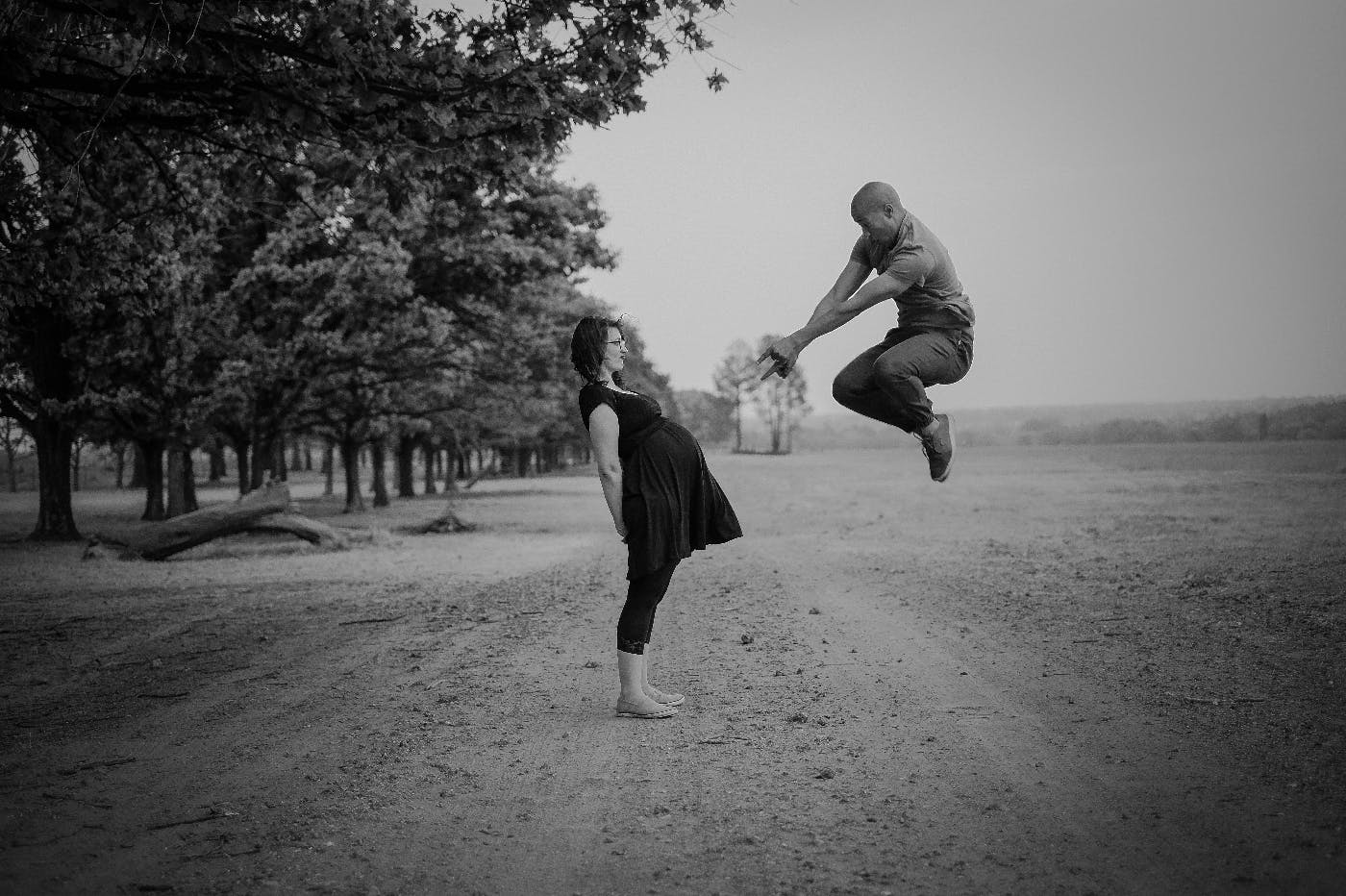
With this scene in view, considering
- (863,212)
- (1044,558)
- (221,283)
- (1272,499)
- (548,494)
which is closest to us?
(863,212)

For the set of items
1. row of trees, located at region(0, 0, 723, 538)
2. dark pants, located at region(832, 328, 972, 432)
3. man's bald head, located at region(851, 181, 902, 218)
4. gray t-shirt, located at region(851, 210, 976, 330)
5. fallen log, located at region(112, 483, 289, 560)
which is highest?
row of trees, located at region(0, 0, 723, 538)

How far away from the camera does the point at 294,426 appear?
27688 millimetres

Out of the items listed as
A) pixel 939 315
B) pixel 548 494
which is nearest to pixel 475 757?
pixel 939 315

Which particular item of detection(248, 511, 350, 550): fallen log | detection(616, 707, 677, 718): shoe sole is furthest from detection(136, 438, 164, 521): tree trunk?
detection(616, 707, 677, 718): shoe sole

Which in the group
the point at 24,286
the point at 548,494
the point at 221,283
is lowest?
the point at 548,494

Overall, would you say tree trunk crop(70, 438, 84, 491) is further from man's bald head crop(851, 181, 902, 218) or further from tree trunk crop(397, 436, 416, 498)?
man's bald head crop(851, 181, 902, 218)

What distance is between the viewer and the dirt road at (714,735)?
12.7 ft

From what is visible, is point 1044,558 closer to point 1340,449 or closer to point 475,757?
point 475,757

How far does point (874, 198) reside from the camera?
5.14 metres

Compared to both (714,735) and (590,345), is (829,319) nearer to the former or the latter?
(590,345)

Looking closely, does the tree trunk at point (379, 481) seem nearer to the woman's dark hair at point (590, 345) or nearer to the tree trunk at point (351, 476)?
the tree trunk at point (351, 476)

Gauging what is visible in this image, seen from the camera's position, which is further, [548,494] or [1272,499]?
[548,494]

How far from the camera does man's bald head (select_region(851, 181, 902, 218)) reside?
5.14m

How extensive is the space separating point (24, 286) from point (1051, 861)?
1204 centimetres
